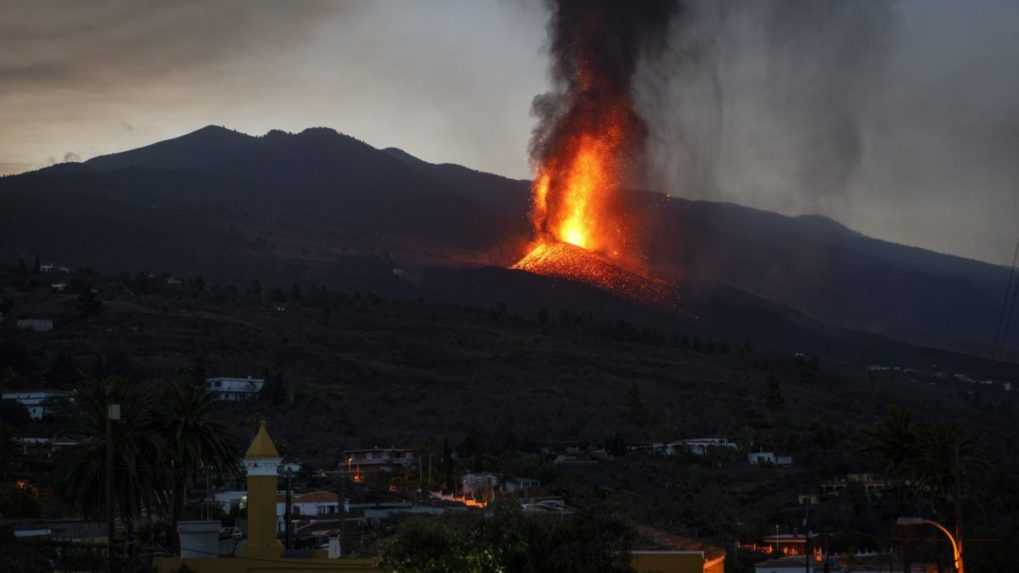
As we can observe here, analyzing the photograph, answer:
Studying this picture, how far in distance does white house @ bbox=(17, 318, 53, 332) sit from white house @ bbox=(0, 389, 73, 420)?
123 feet

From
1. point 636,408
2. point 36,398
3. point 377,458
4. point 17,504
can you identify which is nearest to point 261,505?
point 17,504

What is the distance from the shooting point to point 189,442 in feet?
184

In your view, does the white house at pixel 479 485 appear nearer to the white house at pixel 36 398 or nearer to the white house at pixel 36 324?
the white house at pixel 36 398

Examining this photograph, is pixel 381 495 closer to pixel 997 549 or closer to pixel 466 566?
pixel 997 549

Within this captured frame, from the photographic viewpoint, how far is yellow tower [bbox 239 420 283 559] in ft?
153

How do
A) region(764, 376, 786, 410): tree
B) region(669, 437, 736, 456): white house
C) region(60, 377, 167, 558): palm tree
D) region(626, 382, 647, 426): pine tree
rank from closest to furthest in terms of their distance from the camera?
region(60, 377, 167, 558): palm tree, region(669, 437, 736, 456): white house, region(626, 382, 647, 426): pine tree, region(764, 376, 786, 410): tree

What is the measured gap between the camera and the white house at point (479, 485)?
95.4 metres

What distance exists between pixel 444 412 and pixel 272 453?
103457 millimetres

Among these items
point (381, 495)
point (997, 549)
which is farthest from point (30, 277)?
point (997, 549)

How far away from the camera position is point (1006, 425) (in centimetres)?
16888

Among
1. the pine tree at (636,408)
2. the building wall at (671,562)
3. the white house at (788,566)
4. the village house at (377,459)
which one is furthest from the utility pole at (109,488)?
the pine tree at (636,408)

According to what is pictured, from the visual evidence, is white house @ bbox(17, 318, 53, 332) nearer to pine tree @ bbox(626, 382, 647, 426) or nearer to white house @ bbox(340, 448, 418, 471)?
pine tree @ bbox(626, 382, 647, 426)

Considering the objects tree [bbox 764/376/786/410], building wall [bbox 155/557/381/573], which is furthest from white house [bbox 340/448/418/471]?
building wall [bbox 155/557/381/573]

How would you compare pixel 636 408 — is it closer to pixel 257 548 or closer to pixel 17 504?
pixel 17 504
